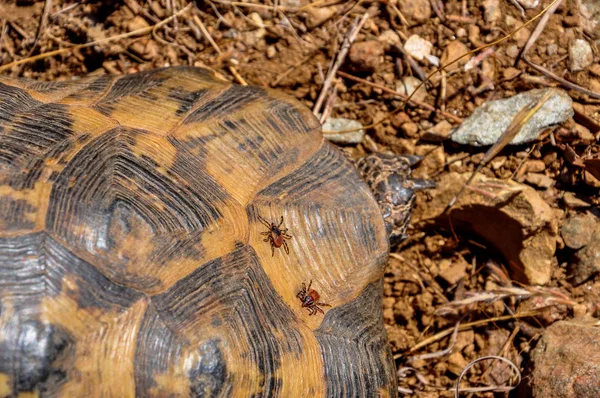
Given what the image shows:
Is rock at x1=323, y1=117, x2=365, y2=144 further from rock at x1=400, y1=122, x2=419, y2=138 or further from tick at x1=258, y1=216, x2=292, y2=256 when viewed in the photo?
tick at x1=258, y1=216, x2=292, y2=256

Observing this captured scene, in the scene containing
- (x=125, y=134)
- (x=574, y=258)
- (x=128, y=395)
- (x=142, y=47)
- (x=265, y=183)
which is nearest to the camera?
(x=128, y=395)

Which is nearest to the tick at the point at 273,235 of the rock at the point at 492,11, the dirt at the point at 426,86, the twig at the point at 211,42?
the dirt at the point at 426,86

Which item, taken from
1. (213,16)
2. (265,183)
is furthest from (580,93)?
(213,16)

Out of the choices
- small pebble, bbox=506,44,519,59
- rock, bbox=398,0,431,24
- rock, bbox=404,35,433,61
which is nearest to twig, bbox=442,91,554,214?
small pebble, bbox=506,44,519,59

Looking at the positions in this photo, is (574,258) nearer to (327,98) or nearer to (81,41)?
(327,98)

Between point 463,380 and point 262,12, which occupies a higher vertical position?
point 262,12

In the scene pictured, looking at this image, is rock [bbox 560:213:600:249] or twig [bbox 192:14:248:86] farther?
twig [bbox 192:14:248:86]

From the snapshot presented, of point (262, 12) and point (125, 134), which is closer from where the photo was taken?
point (125, 134)

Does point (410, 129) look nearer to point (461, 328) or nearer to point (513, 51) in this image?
point (513, 51)
